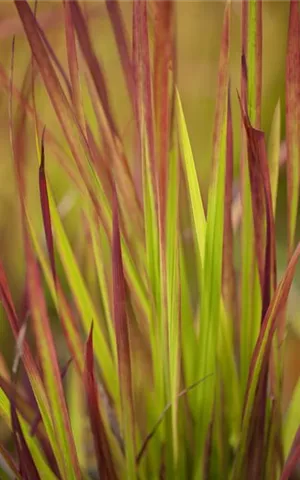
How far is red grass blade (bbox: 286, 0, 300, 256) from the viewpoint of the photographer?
0.42 meters

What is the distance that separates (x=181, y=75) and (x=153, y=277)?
0.64ft

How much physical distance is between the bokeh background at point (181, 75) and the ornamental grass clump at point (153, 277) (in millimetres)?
11

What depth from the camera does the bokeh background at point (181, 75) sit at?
1.58ft

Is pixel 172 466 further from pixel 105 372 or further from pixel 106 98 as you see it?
pixel 106 98

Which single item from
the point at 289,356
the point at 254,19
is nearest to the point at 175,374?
the point at 289,356

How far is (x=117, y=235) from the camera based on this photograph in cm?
38

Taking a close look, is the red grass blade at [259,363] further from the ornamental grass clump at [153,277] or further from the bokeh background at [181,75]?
the bokeh background at [181,75]

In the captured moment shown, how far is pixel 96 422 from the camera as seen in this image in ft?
1.34

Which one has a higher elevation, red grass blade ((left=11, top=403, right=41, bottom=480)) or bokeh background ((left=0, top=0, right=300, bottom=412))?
bokeh background ((left=0, top=0, right=300, bottom=412))

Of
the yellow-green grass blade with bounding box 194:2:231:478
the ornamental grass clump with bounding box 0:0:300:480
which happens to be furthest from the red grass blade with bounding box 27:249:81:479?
the yellow-green grass blade with bounding box 194:2:231:478

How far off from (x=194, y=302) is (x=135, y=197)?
0.12 metres

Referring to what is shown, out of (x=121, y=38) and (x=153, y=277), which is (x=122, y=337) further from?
(x=121, y=38)

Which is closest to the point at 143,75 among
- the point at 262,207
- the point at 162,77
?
the point at 162,77

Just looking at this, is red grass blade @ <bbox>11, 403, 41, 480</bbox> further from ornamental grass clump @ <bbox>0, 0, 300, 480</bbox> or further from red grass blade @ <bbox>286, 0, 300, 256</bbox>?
red grass blade @ <bbox>286, 0, 300, 256</bbox>
